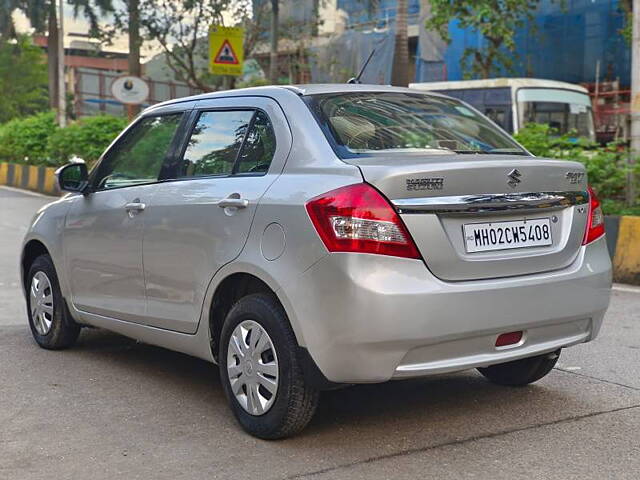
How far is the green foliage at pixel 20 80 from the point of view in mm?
54688

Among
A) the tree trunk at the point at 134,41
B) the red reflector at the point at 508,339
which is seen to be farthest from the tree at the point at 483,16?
the red reflector at the point at 508,339

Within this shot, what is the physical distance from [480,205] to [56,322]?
3.22m

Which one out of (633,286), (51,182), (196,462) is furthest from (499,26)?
(196,462)

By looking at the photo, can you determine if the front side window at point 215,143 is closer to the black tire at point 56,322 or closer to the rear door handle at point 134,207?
the rear door handle at point 134,207

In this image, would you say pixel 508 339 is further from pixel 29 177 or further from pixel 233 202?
pixel 29 177

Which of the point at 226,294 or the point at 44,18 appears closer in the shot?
the point at 226,294

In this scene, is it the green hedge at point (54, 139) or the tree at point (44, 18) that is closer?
the green hedge at point (54, 139)

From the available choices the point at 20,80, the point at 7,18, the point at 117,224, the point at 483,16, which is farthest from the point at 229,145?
the point at 20,80

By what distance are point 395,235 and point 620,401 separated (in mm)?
1805

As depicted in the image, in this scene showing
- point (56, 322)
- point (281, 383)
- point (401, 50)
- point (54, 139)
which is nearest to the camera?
point (281, 383)

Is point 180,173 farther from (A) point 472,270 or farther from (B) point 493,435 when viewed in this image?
(B) point 493,435

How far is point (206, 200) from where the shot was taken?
476 cm

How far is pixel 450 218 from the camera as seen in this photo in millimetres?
4141

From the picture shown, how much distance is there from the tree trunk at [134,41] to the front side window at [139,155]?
21269 millimetres
